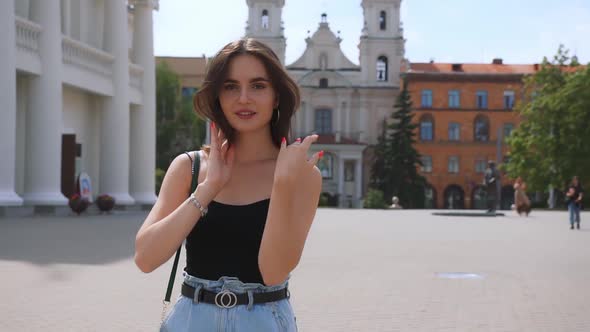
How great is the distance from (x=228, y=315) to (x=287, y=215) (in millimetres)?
369

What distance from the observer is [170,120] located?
74.4 meters

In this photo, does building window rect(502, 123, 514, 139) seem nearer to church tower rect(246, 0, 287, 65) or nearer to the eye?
church tower rect(246, 0, 287, 65)

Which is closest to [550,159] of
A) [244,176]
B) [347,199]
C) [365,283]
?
[347,199]

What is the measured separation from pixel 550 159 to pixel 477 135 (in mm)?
27102

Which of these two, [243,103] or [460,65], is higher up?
[460,65]

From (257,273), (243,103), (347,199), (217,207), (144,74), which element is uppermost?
(144,74)

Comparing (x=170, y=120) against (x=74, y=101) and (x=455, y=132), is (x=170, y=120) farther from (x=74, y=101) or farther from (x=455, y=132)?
(x=74, y=101)

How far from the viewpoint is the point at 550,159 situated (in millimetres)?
59469

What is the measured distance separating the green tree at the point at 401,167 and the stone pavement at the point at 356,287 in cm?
5540

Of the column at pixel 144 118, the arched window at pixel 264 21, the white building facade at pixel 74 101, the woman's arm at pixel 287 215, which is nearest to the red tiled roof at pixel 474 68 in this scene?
the arched window at pixel 264 21

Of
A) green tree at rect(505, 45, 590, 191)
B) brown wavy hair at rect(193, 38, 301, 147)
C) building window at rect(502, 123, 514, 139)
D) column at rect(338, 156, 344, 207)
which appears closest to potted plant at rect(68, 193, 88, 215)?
brown wavy hair at rect(193, 38, 301, 147)

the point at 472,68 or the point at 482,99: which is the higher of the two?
the point at 472,68

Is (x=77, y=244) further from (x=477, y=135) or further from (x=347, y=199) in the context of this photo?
(x=477, y=135)

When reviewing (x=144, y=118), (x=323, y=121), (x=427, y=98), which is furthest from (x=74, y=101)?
(x=427, y=98)
